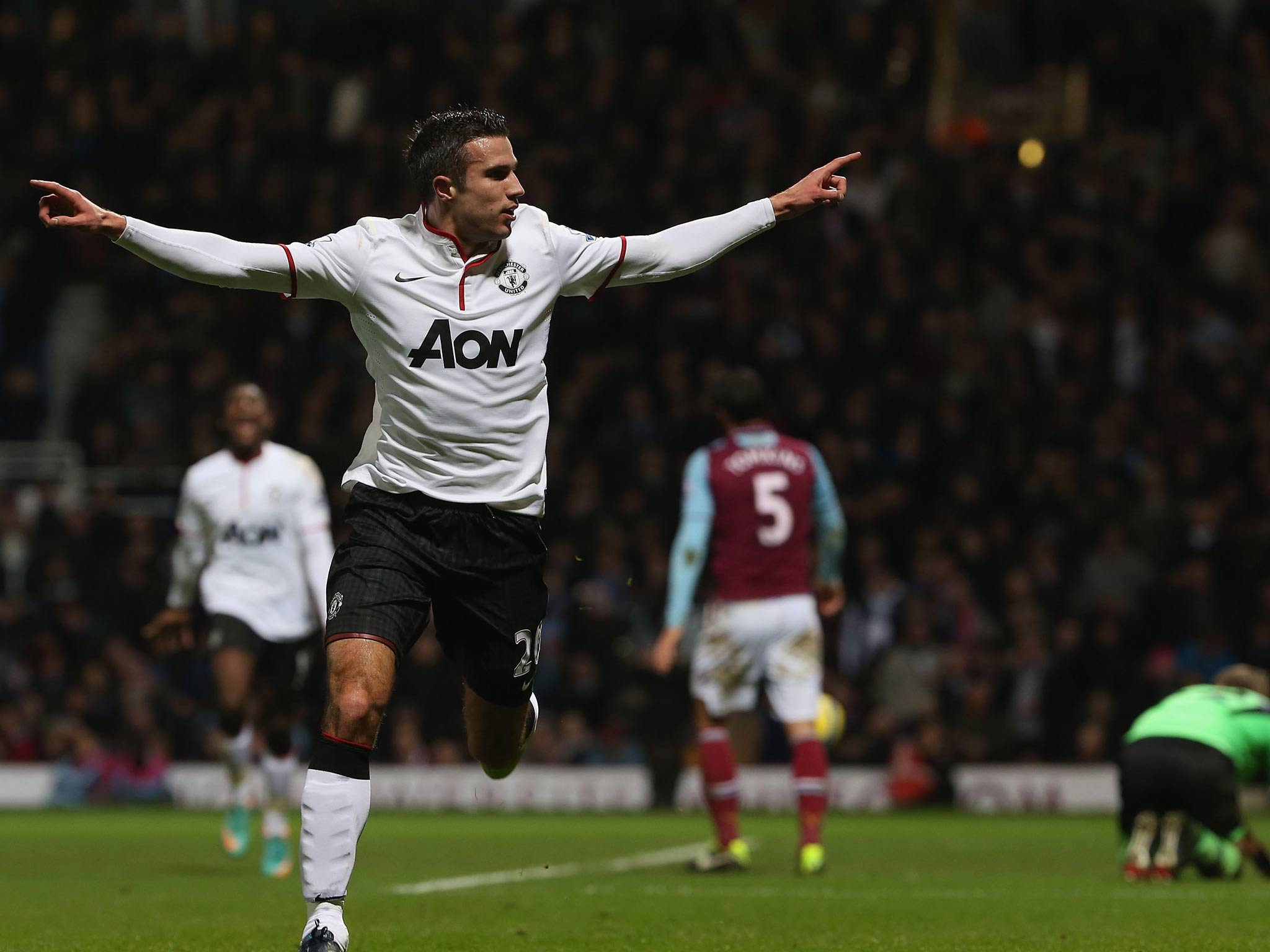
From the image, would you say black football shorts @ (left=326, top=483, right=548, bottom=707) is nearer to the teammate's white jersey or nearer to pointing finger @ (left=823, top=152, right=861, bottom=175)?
pointing finger @ (left=823, top=152, right=861, bottom=175)

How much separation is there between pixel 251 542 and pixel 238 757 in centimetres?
130

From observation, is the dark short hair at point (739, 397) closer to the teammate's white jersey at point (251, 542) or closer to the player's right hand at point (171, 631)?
the teammate's white jersey at point (251, 542)

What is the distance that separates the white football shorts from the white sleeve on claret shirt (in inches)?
198

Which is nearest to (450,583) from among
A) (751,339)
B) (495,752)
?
(495,752)

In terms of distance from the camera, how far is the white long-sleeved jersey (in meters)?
6.45

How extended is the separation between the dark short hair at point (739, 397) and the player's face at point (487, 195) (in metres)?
4.72

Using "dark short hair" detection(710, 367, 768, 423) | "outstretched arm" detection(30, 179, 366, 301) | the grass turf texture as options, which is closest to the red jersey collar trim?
"outstretched arm" detection(30, 179, 366, 301)

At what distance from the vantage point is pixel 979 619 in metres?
18.3

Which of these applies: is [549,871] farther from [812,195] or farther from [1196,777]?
[812,195]

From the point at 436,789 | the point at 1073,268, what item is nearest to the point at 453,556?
the point at 436,789

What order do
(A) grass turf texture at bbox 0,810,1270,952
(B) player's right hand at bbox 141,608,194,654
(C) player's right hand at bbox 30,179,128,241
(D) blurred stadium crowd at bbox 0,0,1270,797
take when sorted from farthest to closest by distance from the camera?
(D) blurred stadium crowd at bbox 0,0,1270,797 → (B) player's right hand at bbox 141,608,194,654 → (A) grass turf texture at bbox 0,810,1270,952 → (C) player's right hand at bbox 30,179,128,241

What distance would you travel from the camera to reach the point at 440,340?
645 centimetres

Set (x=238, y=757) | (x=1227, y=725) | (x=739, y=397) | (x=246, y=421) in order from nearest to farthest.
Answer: (x=1227, y=725) → (x=739, y=397) → (x=246, y=421) → (x=238, y=757)

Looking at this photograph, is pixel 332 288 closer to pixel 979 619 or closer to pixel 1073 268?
pixel 979 619
